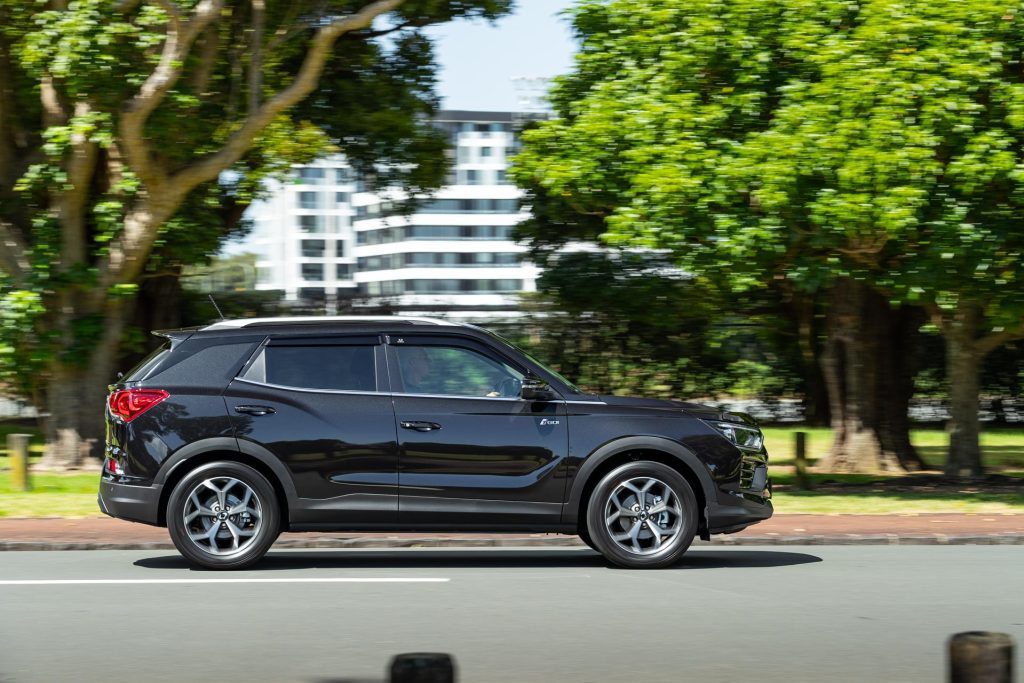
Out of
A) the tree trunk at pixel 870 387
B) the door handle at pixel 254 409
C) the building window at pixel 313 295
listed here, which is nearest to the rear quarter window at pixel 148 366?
the door handle at pixel 254 409

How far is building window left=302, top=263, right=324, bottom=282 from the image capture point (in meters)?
140

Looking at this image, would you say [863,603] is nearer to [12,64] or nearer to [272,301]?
[12,64]

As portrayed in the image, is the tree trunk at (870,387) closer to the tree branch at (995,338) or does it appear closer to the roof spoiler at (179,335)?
the tree branch at (995,338)

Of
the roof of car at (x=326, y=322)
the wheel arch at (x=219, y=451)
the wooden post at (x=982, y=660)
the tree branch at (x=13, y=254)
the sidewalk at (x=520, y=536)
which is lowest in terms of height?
the sidewalk at (x=520, y=536)

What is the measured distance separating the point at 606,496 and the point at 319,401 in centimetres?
216

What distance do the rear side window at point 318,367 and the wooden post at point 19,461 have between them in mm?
6835

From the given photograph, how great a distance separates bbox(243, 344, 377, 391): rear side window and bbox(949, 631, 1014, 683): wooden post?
609 centimetres

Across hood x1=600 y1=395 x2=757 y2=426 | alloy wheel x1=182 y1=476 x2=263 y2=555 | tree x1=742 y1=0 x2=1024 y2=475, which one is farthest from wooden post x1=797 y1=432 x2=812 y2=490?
alloy wheel x1=182 y1=476 x2=263 y2=555

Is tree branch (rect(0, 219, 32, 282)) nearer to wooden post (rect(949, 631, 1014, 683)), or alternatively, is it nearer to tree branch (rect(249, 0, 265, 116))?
tree branch (rect(249, 0, 265, 116))

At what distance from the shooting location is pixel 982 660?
3.82 m

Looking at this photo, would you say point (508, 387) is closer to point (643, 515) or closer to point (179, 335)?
point (643, 515)

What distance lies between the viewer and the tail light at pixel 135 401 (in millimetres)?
9352

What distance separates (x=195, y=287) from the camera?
22.4 metres

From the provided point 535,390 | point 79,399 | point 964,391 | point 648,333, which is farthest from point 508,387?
point 648,333
